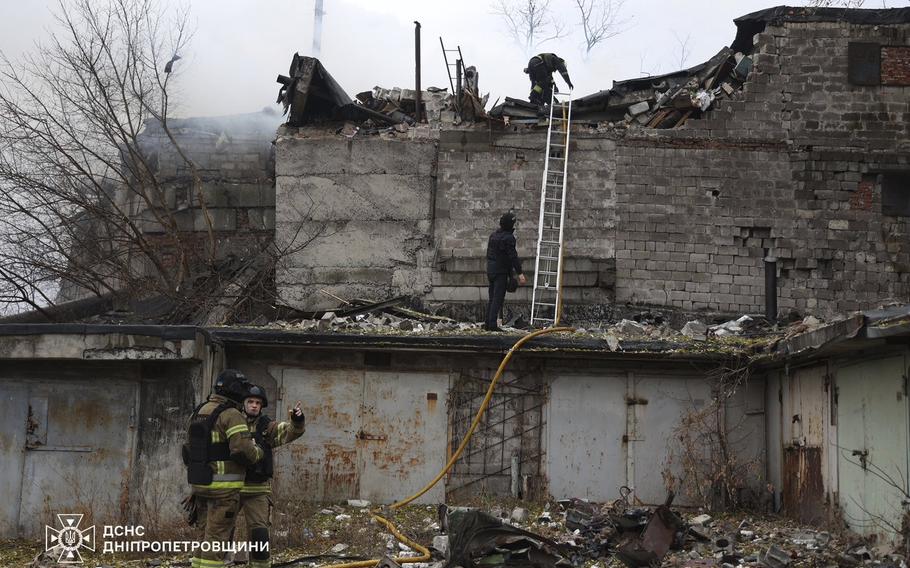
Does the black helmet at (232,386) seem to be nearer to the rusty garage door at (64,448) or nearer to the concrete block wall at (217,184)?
the rusty garage door at (64,448)

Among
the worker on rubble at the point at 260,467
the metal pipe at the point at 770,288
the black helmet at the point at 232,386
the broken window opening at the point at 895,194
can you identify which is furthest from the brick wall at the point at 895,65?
the black helmet at the point at 232,386

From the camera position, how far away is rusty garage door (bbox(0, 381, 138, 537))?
10727 mm

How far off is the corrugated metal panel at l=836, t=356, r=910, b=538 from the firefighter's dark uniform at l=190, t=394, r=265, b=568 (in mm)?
5391

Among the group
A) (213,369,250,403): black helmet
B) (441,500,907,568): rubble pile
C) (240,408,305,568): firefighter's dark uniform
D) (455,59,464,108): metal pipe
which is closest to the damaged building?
(455,59,464,108): metal pipe

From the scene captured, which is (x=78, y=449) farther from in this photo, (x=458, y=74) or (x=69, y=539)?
(x=458, y=74)

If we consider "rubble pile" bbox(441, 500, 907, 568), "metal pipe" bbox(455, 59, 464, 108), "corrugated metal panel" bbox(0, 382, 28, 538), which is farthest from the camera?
"metal pipe" bbox(455, 59, 464, 108)

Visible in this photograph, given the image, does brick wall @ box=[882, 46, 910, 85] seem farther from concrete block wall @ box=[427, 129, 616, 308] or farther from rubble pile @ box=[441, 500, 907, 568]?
rubble pile @ box=[441, 500, 907, 568]

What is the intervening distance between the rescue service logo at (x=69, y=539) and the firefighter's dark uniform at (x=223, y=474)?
2.57 m

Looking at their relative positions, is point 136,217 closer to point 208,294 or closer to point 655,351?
point 208,294

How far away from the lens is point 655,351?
11.7m

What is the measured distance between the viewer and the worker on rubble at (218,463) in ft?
24.0

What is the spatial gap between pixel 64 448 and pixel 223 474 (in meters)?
4.25

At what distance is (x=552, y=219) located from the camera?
15.5 metres

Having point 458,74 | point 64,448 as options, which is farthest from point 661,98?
point 64,448
